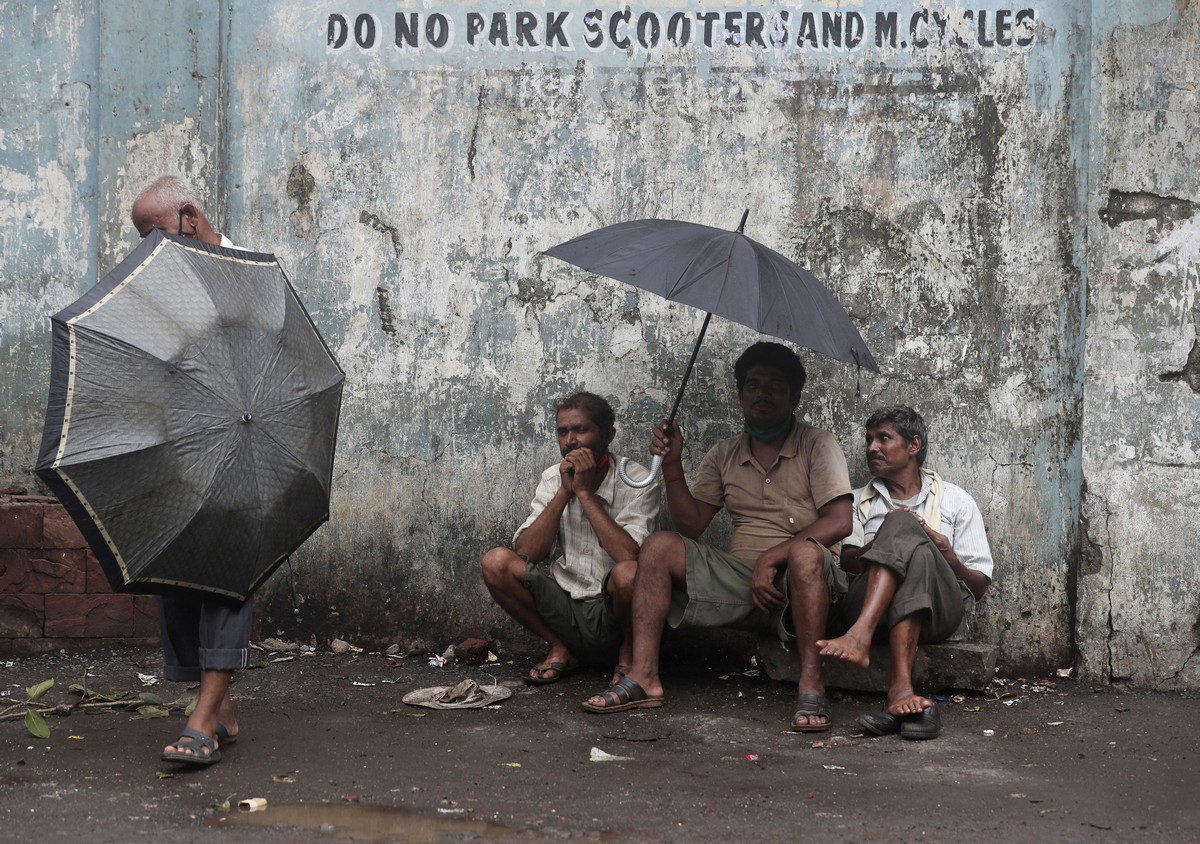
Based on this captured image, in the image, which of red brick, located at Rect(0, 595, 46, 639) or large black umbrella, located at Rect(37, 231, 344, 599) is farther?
red brick, located at Rect(0, 595, 46, 639)

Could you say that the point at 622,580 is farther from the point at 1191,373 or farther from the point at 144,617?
the point at 1191,373

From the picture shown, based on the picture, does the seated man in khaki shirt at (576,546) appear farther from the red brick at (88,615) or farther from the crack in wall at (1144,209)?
the crack in wall at (1144,209)

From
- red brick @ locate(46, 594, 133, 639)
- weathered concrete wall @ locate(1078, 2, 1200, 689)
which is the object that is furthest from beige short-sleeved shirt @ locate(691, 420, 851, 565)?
red brick @ locate(46, 594, 133, 639)

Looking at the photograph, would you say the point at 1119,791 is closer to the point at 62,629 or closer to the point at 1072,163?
the point at 1072,163

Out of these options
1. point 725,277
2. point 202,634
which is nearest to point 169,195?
point 202,634

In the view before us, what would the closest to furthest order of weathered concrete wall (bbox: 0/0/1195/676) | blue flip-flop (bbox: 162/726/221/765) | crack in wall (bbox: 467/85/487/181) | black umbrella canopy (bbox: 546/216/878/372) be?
1. blue flip-flop (bbox: 162/726/221/765)
2. black umbrella canopy (bbox: 546/216/878/372)
3. weathered concrete wall (bbox: 0/0/1195/676)
4. crack in wall (bbox: 467/85/487/181)

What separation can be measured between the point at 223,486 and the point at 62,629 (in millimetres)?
2127

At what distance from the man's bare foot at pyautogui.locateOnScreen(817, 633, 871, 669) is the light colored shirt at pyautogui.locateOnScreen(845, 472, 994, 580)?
2.11 ft

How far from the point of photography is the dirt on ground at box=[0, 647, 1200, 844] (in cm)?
329

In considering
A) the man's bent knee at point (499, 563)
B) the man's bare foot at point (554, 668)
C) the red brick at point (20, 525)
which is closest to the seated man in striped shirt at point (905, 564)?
the man's bare foot at point (554, 668)

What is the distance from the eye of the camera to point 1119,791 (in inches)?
144

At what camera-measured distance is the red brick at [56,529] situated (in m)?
5.05

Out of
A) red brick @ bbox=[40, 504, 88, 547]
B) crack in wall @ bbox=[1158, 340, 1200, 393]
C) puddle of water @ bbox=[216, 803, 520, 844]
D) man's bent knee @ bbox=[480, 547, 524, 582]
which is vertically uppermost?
crack in wall @ bbox=[1158, 340, 1200, 393]

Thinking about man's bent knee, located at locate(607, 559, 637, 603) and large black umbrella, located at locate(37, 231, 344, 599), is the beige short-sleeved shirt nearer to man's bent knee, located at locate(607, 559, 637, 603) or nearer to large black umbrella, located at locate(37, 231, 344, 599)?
man's bent knee, located at locate(607, 559, 637, 603)
